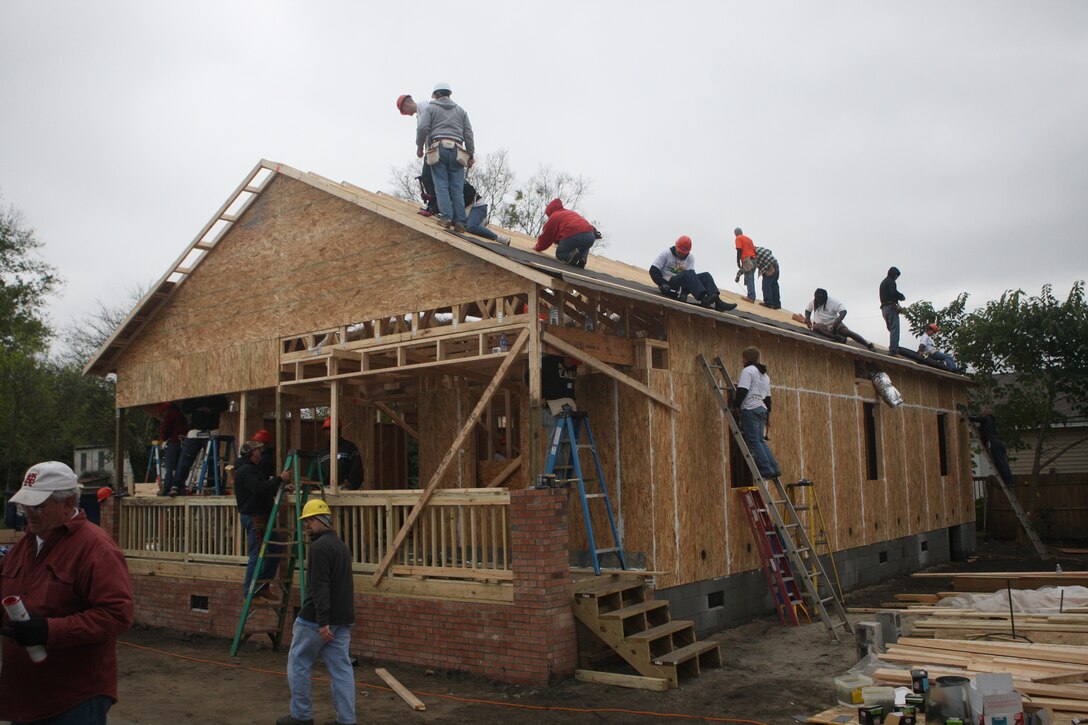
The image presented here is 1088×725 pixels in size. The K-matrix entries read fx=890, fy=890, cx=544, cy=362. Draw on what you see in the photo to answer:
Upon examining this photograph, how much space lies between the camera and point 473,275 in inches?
408

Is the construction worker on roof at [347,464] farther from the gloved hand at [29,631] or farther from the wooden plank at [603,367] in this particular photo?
the gloved hand at [29,631]

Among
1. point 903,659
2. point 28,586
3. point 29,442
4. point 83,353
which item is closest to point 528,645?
point 903,659

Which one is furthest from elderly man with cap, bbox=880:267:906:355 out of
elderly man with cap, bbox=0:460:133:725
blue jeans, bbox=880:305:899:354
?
elderly man with cap, bbox=0:460:133:725

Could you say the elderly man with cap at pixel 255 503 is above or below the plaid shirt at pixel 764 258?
below

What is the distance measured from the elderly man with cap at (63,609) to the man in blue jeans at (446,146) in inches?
304

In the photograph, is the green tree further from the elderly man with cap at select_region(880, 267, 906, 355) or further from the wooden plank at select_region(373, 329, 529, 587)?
the wooden plank at select_region(373, 329, 529, 587)

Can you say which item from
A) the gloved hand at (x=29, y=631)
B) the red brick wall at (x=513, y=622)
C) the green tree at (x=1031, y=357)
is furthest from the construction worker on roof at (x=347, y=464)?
the green tree at (x=1031, y=357)

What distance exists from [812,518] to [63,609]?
35.9 feet

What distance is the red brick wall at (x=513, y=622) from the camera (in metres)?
8.88

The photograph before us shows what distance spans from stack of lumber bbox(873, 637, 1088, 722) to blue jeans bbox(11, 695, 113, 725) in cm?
631

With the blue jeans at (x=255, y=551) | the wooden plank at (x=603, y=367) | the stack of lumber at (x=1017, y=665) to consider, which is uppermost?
the wooden plank at (x=603, y=367)

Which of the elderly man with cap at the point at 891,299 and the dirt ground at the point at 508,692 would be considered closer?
the dirt ground at the point at 508,692

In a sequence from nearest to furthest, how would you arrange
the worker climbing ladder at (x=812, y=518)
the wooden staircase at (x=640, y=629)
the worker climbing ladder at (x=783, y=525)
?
the wooden staircase at (x=640, y=629)
the worker climbing ladder at (x=783, y=525)
the worker climbing ladder at (x=812, y=518)

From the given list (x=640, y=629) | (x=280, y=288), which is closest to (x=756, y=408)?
(x=640, y=629)
